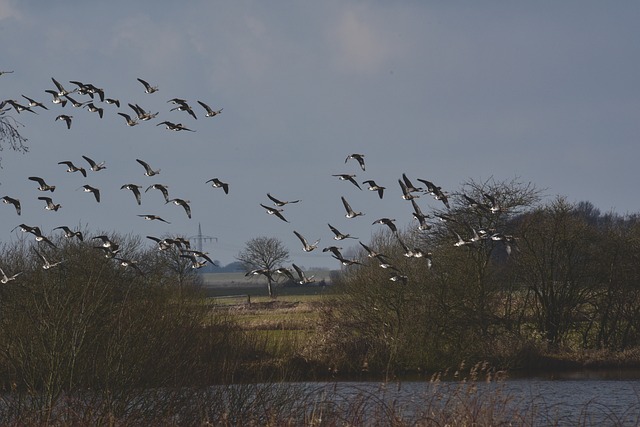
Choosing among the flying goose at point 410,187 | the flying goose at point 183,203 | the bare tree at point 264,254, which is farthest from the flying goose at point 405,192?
the bare tree at point 264,254

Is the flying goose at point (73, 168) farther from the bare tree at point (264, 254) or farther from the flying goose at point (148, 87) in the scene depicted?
the bare tree at point (264, 254)

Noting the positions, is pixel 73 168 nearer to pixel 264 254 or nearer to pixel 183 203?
pixel 183 203

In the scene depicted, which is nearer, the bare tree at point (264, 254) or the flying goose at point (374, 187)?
the flying goose at point (374, 187)

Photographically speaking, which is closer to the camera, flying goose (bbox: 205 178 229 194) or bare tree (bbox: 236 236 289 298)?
flying goose (bbox: 205 178 229 194)

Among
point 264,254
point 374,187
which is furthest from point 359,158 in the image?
point 264,254

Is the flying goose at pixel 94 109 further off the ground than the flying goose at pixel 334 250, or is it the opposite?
the flying goose at pixel 94 109

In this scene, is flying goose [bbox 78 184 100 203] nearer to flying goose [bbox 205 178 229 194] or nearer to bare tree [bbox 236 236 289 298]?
flying goose [bbox 205 178 229 194]

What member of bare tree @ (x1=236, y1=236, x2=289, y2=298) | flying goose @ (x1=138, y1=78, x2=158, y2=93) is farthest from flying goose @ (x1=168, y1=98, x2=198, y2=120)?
bare tree @ (x1=236, y1=236, x2=289, y2=298)

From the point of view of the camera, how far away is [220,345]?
2800 centimetres

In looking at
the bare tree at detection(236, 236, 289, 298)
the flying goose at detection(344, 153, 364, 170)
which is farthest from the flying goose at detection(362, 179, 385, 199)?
the bare tree at detection(236, 236, 289, 298)

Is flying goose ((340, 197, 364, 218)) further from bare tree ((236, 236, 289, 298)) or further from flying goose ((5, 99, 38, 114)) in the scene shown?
bare tree ((236, 236, 289, 298))

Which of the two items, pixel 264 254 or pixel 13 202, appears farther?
pixel 264 254

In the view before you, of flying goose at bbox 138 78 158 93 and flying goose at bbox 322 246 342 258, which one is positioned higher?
flying goose at bbox 138 78 158 93

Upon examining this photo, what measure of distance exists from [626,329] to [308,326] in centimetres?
1317
